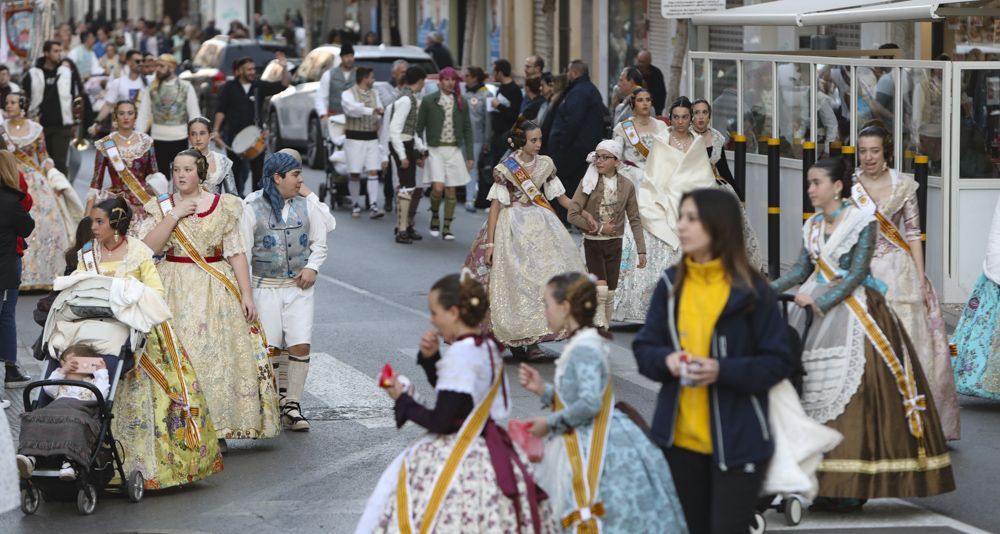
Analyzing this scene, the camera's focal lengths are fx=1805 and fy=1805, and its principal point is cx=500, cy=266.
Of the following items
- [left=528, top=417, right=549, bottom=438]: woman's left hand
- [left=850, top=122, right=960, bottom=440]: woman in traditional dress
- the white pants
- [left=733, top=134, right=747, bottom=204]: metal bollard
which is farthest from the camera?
[left=733, top=134, right=747, bottom=204]: metal bollard

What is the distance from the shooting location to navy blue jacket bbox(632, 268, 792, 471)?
5.52m

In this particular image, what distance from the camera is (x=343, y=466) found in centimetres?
909

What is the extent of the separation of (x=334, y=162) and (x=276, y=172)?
1144 cm

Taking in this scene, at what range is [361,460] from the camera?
30.2 ft

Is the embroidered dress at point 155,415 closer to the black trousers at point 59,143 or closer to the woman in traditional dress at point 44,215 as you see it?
the woman in traditional dress at point 44,215

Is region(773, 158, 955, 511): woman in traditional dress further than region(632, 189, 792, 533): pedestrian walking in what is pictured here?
Yes

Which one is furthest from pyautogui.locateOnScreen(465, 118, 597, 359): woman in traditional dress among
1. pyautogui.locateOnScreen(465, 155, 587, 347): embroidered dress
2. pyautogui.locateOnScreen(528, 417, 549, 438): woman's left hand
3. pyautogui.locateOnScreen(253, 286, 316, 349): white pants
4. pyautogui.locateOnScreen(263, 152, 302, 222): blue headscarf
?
pyautogui.locateOnScreen(528, 417, 549, 438): woman's left hand

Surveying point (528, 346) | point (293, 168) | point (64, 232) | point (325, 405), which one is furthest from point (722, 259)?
point (64, 232)

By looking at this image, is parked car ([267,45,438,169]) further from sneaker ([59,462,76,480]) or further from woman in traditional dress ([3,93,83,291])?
sneaker ([59,462,76,480])

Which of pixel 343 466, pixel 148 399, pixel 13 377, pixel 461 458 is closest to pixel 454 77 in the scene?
pixel 13 377

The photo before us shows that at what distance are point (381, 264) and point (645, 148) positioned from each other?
435cm

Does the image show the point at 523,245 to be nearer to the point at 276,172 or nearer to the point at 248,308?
the point at 276,172

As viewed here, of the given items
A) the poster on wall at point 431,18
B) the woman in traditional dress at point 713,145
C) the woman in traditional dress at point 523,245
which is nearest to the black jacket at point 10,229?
the woman in traditional dress at point 523,245

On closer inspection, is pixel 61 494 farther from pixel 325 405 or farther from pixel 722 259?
pixel 722 259
